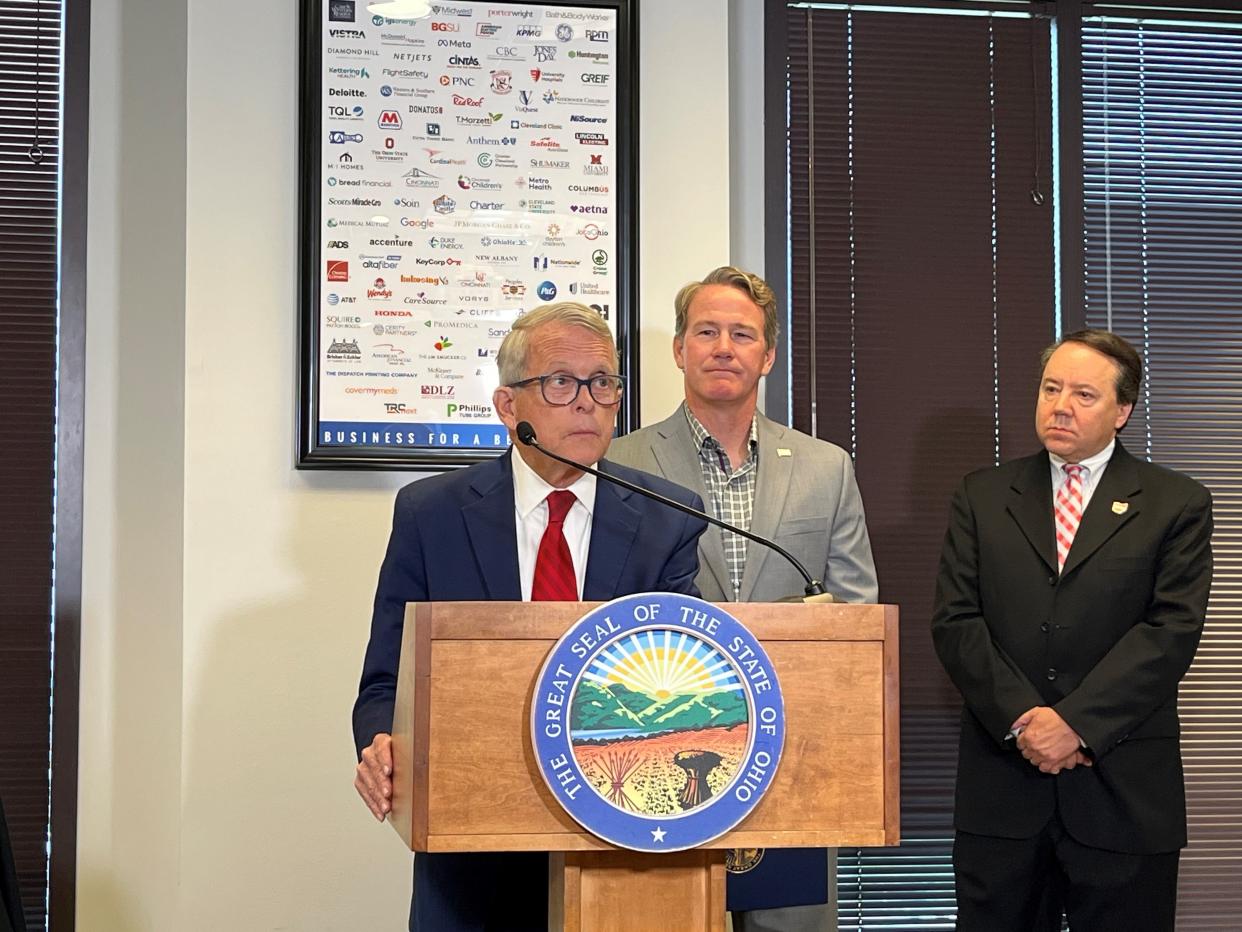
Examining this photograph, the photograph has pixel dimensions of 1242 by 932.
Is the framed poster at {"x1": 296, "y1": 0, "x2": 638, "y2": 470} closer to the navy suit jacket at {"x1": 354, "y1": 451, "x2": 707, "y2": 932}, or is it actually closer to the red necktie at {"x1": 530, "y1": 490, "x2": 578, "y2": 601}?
the navy suit jacket at {"x1": 354, "y1": 451, "x2": 707, "y2": 932}

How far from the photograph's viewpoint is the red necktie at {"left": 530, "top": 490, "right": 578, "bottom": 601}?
214 centimetres

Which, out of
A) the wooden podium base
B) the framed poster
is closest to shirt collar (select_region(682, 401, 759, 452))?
the framed poster

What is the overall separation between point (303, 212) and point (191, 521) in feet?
2.64

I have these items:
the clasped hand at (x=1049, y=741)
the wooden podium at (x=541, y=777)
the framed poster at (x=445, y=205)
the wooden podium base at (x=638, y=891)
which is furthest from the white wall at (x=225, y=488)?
the wooden podium base at (x=638, y=891)

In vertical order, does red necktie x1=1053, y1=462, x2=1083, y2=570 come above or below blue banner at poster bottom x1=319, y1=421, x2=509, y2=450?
below

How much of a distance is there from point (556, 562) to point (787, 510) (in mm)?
1147

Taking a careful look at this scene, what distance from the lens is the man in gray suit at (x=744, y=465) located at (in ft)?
10.4

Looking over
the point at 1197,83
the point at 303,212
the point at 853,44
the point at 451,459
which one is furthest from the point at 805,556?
the point at 1197,83

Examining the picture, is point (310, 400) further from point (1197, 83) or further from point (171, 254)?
point (1197, 83)

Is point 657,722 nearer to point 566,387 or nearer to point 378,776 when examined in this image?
point 378,776

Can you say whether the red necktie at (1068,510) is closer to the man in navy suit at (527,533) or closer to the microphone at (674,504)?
the man in navy suit at (527,533)

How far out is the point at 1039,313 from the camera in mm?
4281

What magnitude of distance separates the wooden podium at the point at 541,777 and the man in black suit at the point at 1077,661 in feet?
4.78

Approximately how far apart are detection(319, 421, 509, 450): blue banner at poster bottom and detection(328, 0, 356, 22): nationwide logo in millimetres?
1011
